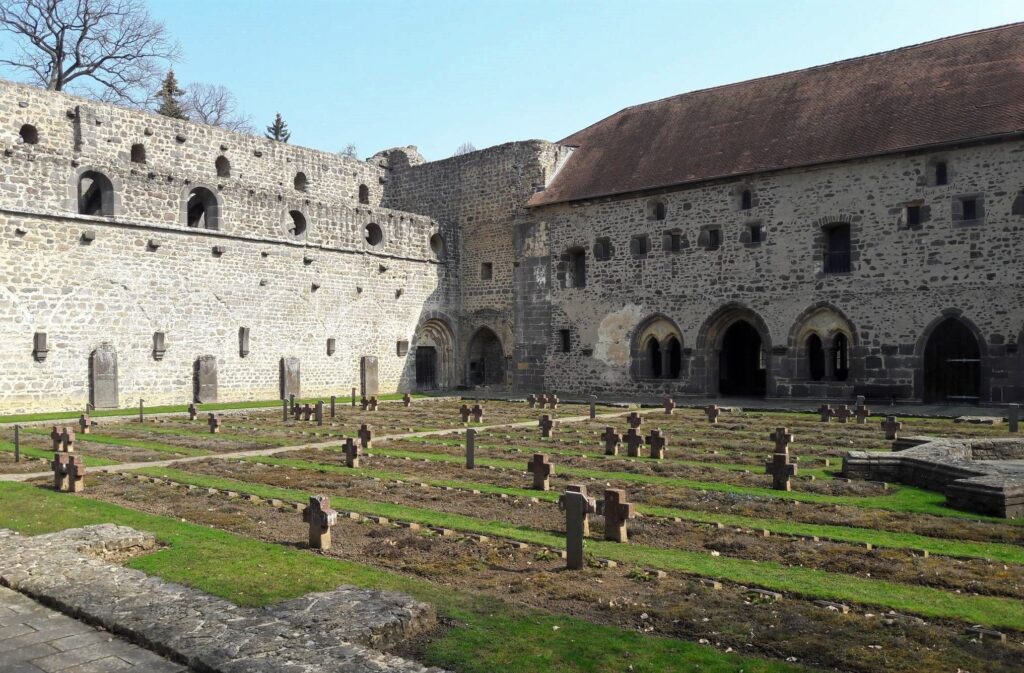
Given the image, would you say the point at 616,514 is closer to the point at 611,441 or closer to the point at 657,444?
the point at 657,444

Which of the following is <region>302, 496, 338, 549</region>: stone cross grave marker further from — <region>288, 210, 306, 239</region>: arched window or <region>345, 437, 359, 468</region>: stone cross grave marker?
<region>288, 210, 306, 239</region>: arched window

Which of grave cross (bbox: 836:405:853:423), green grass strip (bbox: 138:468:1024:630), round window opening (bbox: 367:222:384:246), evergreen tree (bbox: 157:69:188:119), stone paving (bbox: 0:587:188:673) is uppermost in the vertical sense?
evergreen tree (bbox: 157:69:188:119)

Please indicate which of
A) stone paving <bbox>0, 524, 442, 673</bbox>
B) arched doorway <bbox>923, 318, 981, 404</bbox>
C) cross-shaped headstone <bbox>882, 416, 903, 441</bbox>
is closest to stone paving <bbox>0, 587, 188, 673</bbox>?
stone paving <bbox>0, 524, 442, 673</bbox>

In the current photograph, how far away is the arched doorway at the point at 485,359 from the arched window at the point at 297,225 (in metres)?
8.55

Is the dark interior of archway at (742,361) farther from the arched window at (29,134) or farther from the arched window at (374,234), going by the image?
the arched window at (29,134)

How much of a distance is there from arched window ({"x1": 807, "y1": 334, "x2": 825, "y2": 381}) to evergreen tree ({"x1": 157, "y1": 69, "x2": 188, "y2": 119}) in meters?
41.9

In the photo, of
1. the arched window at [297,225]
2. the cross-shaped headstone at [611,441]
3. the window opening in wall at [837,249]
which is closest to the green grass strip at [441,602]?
the cross-shaped headstone at [611,441]

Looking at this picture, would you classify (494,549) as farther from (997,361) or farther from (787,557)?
(997,361)

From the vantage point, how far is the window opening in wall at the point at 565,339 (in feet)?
106

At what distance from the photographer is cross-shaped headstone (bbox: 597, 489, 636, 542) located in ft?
29.0

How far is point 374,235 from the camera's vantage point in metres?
33.2

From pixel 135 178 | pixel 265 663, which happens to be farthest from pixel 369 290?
pixel 265 663

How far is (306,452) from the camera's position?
15.7 meters

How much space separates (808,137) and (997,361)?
864 cm
